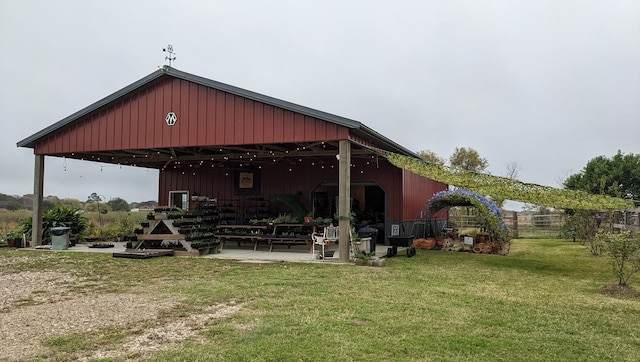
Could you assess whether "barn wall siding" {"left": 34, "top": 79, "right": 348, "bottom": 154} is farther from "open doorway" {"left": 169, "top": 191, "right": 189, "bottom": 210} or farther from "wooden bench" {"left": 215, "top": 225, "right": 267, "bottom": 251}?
"open doorway" {"left": 169, "top": 191, "right": 189, "bottom": 210}

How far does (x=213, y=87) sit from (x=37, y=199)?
6.60 metres

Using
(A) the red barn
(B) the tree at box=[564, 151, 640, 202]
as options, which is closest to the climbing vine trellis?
(A) the red barn

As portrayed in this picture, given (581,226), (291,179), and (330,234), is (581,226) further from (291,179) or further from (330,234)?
(291,179)

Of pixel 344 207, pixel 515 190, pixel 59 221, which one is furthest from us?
pixel 59 221

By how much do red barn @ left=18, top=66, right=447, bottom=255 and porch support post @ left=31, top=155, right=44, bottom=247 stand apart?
0.04m

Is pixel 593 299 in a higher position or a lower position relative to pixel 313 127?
lower

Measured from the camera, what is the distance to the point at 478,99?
2288 cm

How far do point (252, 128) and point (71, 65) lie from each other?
1034cm

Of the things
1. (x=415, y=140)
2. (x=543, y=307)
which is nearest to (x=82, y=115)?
(x=543, y=307)

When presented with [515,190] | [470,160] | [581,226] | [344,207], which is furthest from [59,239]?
[470,160]

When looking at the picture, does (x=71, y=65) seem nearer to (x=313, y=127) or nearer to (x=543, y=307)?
(x=313, y=127)

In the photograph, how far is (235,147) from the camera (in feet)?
41.7

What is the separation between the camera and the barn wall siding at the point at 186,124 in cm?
1065

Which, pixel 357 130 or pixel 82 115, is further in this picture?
pixel 82 115
